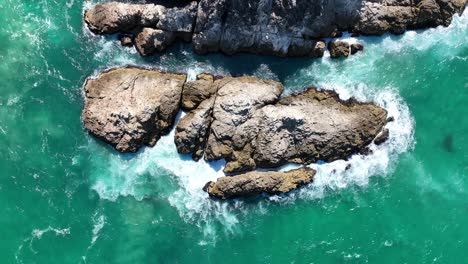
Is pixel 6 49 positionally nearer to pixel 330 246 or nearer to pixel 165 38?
pixel 165 38

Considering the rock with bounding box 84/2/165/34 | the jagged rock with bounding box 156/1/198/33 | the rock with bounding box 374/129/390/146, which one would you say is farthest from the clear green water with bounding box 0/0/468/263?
the jagged rock with bounding box 156/1/198/33

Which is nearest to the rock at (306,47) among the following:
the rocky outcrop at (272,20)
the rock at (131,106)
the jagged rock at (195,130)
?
the rocky outcrop at (272,20)

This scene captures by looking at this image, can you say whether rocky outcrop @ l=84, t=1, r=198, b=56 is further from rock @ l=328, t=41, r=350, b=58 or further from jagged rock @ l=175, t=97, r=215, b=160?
rock @ l=328, t=41, r=350, b=58

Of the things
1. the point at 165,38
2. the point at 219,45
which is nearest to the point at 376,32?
the point at 219,45

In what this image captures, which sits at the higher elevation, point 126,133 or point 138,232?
point 126,133

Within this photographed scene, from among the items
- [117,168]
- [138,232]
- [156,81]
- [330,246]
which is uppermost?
[156,81]
